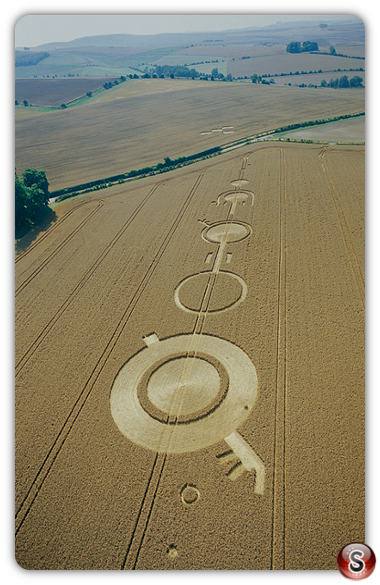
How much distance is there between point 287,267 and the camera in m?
29.2

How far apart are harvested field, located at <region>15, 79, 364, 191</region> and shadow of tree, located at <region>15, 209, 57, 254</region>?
11271 mm

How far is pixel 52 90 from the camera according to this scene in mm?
126938

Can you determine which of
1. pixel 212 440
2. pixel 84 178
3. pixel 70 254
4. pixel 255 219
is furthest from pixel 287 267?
pixel 84 178

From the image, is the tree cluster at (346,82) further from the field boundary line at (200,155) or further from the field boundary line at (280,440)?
the field boundary line at (280,440)

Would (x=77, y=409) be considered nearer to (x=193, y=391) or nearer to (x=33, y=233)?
(x=193, y=391)

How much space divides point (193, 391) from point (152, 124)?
70.9m

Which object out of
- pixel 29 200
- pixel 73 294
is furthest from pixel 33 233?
pixel 73 294

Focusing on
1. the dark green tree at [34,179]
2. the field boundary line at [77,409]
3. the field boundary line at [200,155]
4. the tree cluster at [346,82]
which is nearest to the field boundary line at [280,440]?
the field boundary line at [77,409]

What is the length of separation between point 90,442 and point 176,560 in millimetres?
7363

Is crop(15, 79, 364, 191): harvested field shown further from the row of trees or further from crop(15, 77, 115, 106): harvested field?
crop(15, 77, 115, 106): harvested field

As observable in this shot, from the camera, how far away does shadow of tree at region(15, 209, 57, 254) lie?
1416 inches

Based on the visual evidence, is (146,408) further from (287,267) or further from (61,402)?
(287,267)

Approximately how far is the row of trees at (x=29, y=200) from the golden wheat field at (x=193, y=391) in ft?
12.2

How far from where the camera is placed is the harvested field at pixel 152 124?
5777 centimetres
